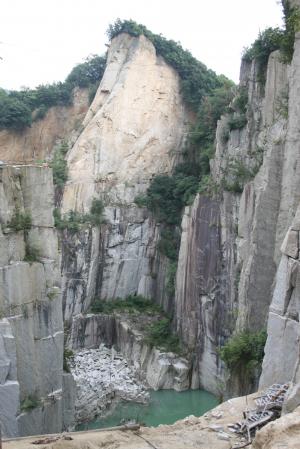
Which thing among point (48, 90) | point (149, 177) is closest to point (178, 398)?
point (149, 177)

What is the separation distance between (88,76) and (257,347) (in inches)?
910

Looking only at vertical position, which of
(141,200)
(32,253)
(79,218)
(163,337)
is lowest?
(163,337)

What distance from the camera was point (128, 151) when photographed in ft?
98.4

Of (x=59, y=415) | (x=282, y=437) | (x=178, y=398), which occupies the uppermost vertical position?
(x=282, y=437)

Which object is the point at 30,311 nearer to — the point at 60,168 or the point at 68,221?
the point at 68,221

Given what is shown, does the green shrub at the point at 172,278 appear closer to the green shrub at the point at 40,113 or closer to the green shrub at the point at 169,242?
the green shrub at the point at 169,242

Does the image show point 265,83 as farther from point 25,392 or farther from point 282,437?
point 282,437

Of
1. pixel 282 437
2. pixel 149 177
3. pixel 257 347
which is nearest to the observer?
pixel 282 437

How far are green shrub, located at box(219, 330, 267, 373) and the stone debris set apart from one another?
636cm

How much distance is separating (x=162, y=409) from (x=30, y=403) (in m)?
7.50

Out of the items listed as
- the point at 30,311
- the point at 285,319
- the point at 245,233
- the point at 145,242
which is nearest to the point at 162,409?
the point at 245,233

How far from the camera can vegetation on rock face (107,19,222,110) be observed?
3069cm

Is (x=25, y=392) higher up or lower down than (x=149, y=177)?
lower down

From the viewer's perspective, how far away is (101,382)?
21.6 m
